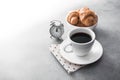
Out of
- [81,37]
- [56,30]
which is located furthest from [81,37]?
[56,30]

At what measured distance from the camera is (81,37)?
2.28 ft

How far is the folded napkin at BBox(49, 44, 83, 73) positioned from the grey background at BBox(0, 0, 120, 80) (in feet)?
0.04

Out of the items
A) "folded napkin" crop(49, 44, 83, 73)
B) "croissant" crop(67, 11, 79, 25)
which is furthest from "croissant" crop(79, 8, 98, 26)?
"folded napkin" crop(49, 44, 83, 73)

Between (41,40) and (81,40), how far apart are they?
0.53 feet

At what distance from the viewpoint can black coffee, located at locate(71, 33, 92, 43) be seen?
681 millimetres

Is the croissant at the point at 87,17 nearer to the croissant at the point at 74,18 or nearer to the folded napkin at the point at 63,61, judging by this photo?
the croissant at the point at 74,18

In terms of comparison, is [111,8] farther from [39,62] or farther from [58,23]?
[39,62]

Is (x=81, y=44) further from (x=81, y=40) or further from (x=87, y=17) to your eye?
(x=87, y=17)

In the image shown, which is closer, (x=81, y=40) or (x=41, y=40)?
(x=81, y=40)

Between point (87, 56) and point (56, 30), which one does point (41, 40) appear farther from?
point (87, 56)

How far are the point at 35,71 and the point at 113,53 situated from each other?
0.25 metres

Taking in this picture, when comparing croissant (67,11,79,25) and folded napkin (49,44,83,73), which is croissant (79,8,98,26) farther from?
folded napkin (49,44,83,73)

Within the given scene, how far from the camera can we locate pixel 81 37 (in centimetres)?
70

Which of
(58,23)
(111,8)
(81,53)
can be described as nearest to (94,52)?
(81,53)
